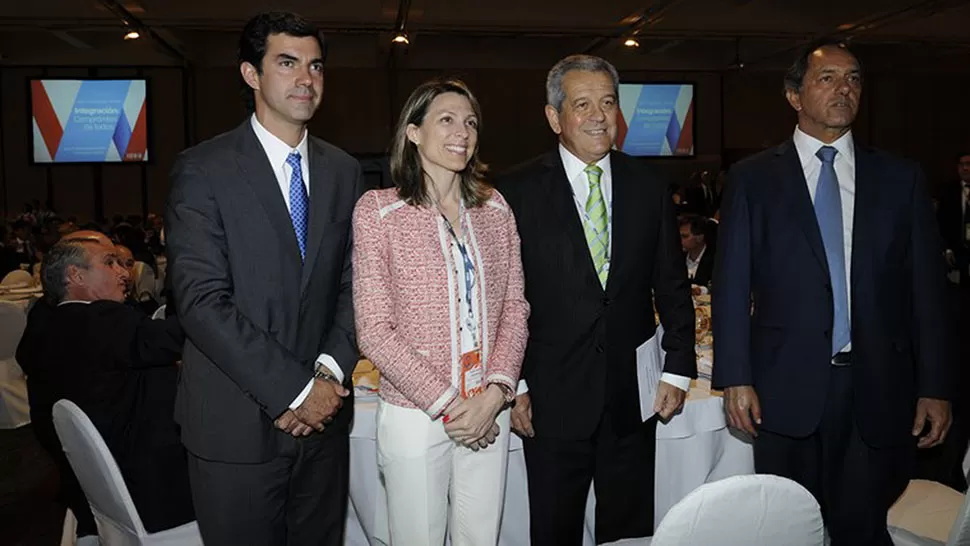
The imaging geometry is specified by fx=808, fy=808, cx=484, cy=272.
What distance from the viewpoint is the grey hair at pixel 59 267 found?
3.04m

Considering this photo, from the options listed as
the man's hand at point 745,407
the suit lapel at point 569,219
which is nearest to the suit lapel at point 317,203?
the suit lapel at point 569,219

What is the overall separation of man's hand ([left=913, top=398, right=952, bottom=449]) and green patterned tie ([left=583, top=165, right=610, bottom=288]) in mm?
975

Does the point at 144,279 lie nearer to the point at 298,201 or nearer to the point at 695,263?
the point at 695,263

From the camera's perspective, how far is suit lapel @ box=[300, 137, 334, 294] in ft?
6.63

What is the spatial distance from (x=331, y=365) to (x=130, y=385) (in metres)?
1.19

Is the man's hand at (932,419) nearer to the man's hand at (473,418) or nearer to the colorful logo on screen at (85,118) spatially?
the man's hand at (473,418)

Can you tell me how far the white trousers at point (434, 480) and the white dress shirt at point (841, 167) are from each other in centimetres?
108

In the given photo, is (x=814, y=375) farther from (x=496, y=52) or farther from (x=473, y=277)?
(x=496, y=52)

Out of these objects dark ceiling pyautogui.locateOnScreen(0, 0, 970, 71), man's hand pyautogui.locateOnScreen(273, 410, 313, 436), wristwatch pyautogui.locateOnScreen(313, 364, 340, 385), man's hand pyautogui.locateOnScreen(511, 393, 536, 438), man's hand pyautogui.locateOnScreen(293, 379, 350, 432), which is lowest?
man's hand pyautogui.locateOnScreen(511, 393, 536, 438)

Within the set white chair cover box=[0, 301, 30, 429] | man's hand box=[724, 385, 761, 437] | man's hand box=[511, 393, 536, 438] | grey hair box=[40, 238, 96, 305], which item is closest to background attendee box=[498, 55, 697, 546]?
man's hand box=[511, 393, 536, 438]

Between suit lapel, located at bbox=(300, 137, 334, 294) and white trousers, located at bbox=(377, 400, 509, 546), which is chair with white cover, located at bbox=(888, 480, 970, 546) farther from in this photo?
suit lapel, located at bbox=(300, 137, 334, 294)

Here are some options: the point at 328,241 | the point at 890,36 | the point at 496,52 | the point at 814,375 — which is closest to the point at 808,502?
the point at 814,375

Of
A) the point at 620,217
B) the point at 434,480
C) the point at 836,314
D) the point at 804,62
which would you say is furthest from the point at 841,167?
the point at 434,480

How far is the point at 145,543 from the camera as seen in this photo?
2.57 metres
